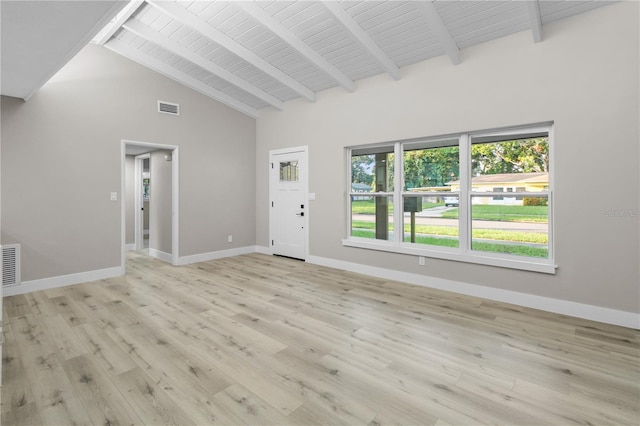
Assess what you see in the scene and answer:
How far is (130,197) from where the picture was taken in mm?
7004

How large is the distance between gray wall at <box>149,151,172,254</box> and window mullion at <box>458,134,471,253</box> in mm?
4824

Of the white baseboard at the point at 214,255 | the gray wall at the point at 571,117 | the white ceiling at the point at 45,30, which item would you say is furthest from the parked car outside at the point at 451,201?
the white baseboard at the point at 214,255

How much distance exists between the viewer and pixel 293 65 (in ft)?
15.6

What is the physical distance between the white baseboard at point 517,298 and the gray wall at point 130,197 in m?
5.14

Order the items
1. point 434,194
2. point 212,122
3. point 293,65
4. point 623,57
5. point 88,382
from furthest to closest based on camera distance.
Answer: point 212,122, point 293,65, point 434,194, point 623,57, point 88,382

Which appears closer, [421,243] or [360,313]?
[360,313]

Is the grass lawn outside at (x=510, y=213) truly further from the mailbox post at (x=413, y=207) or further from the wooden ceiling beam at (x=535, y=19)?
the wooden ceiling beam at (x=535, y=19)

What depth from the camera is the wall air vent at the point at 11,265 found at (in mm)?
3869

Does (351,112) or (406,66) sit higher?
(406,66)

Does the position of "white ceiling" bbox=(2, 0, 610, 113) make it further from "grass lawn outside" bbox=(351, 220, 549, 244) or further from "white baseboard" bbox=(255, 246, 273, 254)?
"white baseboard" bbox=(255, 246, 273, 254)

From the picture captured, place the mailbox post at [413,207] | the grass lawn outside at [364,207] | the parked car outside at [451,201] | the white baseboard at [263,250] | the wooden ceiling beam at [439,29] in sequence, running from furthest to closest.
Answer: the white baseboard at [263,250], the grass lawn outside at [364,207], the mailbox post at [413,207], the parked car outside at [451,201], the wooden ceiling beam at [439,29]

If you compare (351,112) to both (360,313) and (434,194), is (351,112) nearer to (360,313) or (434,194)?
(434,194)

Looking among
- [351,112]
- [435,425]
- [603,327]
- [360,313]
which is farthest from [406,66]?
[435,425]

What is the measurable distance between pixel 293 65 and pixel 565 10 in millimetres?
3255
